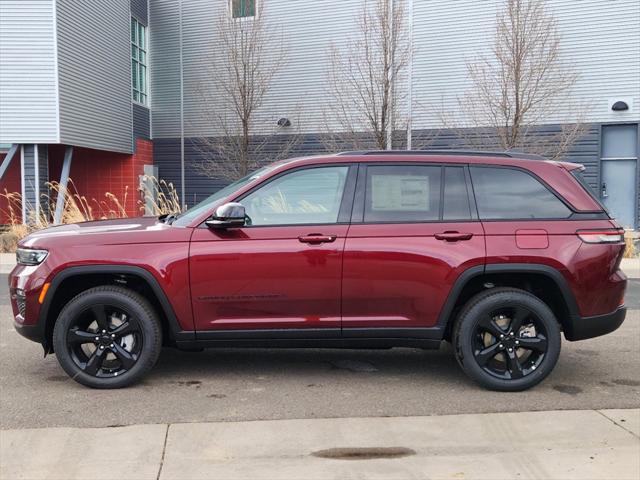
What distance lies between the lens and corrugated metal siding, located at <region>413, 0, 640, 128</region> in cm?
1723

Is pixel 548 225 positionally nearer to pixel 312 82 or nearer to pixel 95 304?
pixel 95 304

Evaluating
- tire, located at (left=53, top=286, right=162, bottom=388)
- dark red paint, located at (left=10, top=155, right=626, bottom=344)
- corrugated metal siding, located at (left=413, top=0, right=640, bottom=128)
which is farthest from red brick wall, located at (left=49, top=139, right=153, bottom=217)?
dark red paint, located at (left=10, top=155, right=626, bottom=344)

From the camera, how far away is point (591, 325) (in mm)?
4898

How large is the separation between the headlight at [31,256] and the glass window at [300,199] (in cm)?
157

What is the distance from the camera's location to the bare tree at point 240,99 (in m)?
18.6

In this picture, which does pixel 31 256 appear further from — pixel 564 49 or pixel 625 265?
pixel 564 49

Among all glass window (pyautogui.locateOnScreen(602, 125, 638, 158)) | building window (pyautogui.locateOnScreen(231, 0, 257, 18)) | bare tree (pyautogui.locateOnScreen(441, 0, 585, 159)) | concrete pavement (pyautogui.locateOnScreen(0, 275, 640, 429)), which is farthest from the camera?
building window (pyautogui.locateOnScreen(231, 0, 257, 18))

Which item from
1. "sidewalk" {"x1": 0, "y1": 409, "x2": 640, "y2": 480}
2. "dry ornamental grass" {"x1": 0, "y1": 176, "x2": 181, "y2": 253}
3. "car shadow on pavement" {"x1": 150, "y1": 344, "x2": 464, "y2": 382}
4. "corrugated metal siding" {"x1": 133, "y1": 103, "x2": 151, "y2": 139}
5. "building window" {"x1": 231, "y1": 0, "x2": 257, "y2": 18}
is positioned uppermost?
"building window" {"x1": 231, "y1": 0, "x2": 257, "y2": 18}

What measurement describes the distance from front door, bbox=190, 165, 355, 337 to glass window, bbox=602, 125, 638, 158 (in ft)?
49.8

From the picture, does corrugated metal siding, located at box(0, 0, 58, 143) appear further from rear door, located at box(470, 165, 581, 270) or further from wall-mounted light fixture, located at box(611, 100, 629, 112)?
wall-mounted light fixture, located at box(611, 100, 629, 112)

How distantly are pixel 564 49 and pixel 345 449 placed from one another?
1646 cm

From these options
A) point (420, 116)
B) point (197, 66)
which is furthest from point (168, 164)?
point (420, 116)

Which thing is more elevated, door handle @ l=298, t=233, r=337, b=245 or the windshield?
the windshield

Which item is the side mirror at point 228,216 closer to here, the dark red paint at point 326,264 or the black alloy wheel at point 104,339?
the dark red paint at point 326,264
